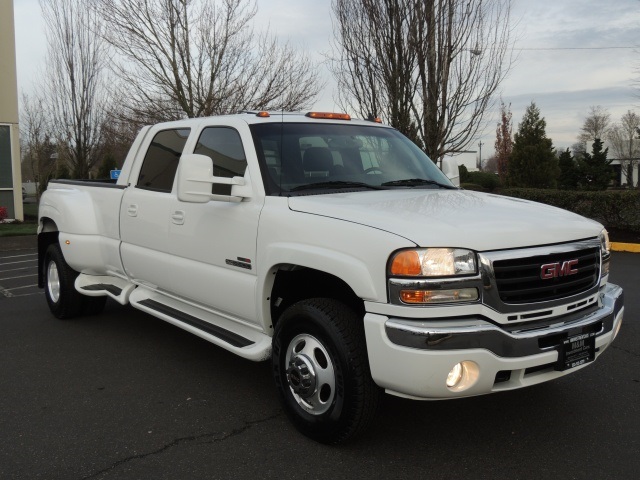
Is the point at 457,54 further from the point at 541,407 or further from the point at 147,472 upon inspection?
the point at 147,472

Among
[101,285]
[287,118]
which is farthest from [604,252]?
[101,285]

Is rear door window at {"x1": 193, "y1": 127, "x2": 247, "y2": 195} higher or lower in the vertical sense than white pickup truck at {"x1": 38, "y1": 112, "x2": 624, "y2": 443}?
higher

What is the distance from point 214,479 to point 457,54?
415 inches

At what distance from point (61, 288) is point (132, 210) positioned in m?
1.70

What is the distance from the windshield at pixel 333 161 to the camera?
3932 millimetres

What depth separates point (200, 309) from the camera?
14.6 ft

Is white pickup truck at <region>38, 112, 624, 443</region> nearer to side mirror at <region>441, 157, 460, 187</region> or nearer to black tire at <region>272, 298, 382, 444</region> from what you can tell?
black tire at <region>272, 298, 382, 444</region>

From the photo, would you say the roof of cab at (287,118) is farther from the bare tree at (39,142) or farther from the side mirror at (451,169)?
the bare tree at (39,142)

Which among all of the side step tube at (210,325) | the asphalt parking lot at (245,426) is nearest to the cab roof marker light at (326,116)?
the side step tube at (210,325)

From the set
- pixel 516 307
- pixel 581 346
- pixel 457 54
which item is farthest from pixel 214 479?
pixel 457 54

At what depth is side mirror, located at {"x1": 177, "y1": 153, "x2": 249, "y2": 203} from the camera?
3701 millimetres

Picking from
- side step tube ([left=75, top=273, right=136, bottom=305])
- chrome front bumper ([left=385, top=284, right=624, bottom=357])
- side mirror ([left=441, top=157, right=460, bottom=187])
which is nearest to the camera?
chrome front bumper ([left=385, top=284, right=624, bottom=357])

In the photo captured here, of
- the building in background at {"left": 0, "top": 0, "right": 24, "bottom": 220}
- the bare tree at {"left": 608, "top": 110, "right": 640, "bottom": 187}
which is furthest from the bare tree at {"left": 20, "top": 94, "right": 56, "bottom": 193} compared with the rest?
the bare tree at {"left": 608, "top": 110, "right": 640, "bottom": 187}

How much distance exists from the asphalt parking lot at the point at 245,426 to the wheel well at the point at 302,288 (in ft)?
2.34
